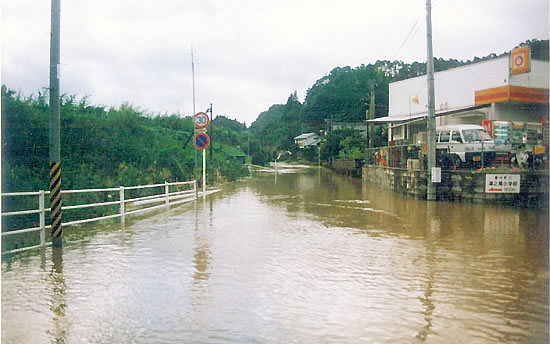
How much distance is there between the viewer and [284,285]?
22.3 ft

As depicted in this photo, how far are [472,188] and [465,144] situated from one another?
2406 mm

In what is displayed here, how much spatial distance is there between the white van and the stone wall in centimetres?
90

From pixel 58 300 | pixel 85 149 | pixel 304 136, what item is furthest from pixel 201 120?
pixel 304 136

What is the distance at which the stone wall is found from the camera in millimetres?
16936

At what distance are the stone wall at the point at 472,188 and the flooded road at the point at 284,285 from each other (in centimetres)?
483

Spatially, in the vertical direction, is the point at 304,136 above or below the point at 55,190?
above

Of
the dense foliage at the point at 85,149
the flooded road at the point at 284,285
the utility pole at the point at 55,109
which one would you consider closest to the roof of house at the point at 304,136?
the dense foliage at the point at 85,149

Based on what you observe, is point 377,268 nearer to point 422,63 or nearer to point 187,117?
point 422,63

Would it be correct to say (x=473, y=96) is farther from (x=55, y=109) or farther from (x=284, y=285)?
(x=284, y=285)

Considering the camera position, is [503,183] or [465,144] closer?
[503,183]

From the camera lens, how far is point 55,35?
9008mm

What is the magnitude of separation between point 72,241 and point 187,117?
41.2 m

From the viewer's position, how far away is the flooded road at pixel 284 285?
502 centimetres

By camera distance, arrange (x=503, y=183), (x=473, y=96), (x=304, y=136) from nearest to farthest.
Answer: (x=503, y=183) < (x=473, y=96) < (x=304, y=136)
